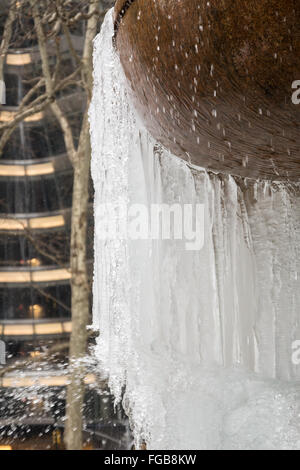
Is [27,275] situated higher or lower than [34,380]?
higher

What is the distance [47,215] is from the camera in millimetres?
7438

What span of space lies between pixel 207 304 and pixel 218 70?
1.04 m

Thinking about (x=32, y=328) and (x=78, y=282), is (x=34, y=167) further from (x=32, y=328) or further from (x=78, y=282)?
(x=78, y=282)

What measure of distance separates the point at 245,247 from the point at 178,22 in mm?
Result: 901

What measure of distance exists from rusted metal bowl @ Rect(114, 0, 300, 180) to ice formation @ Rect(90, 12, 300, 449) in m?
0.33

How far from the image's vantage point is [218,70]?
89 cm

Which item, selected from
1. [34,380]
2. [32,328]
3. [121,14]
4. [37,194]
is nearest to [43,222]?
[37,194]

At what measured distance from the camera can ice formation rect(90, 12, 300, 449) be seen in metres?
1.45

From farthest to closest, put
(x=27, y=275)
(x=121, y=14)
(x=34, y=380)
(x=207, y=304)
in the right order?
1. (x=27, y=275)
2. (x=34, y=380)
3. (x=207, y=304)
4. (x=121, y=14)

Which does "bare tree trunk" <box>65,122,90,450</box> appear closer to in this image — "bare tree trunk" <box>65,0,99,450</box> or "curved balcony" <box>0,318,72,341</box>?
"bare tree trunk" <box>65,0,99,450</box>

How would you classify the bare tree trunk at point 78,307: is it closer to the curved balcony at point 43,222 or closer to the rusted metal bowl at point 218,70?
the curved balcony at point 43,222

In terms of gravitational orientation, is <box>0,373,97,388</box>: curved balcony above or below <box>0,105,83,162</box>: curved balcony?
below

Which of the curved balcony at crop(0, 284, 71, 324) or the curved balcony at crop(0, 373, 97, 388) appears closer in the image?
the curved balcony at crop(0, 373, 97, 388)

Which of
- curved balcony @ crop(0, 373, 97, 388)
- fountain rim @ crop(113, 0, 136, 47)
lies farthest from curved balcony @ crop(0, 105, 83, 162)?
fountain rim @ crop(113, 0, 136, 47)
